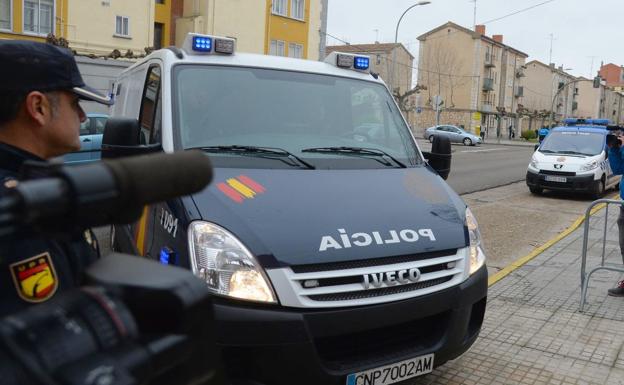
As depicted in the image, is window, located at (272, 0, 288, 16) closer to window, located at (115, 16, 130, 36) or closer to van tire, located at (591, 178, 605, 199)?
window, located at (115, 16, 130, 36)

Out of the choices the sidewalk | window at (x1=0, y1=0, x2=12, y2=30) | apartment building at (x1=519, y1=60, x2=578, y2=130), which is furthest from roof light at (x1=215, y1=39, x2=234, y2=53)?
apartment building at (x1=519, y1=60, x2=578, y2=130)

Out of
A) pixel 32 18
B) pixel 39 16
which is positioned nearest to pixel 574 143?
pixel 39 16

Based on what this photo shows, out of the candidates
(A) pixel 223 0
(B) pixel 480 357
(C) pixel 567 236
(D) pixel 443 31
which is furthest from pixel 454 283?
(D) pixel 443 31

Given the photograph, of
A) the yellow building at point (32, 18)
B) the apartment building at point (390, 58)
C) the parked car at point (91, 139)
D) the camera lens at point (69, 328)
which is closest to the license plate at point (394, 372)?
the camera lens at point (69, 328)

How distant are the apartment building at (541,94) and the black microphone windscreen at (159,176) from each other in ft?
258

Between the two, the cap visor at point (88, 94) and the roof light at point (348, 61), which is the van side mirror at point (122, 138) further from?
the roof light at point (348, 61)

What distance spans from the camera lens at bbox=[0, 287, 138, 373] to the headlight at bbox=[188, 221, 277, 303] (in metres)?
1.77

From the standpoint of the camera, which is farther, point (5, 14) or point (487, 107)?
point (487, 107)

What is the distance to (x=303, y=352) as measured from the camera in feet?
9.13

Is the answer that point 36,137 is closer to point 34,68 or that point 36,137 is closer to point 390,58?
point 34,68

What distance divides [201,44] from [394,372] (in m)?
2.48

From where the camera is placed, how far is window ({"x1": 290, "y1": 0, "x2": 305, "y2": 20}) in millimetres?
33688

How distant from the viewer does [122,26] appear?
26.0 metres

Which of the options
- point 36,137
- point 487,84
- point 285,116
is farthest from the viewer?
point 487,84
